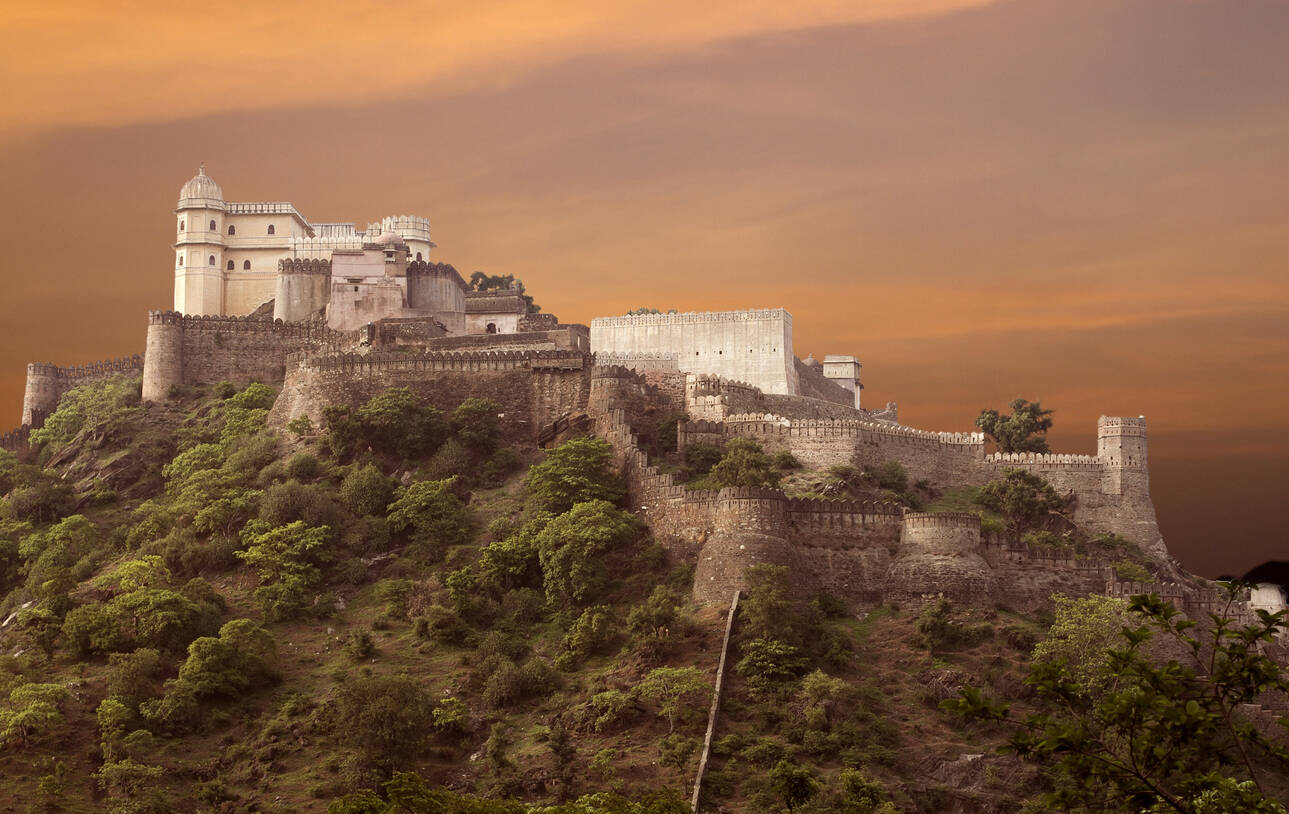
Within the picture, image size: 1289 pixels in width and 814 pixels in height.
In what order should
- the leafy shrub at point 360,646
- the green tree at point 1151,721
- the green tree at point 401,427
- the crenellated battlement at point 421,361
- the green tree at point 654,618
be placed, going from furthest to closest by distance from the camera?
the crenellated battlement at point 421,361 < the green tree at point 401,427 < the leafy shrub at point 360,646 < the green tree at point 654,618 < the green tree at point 1151,721

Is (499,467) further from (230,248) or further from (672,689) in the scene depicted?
(230,248)

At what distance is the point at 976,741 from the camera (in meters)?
52.3

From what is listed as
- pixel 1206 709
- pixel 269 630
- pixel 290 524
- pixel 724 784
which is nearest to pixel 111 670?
pixel 269 630

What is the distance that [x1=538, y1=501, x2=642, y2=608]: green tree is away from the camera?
5975 centimetres

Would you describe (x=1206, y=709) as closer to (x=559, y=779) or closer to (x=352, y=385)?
(x=559, y=779)

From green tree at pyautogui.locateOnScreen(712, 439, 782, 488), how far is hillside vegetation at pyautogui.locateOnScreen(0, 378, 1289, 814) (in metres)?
0.19

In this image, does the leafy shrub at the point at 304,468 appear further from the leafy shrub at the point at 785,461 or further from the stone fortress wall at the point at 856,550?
the leafy shrub at the point at 785,461

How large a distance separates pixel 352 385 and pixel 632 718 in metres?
28.4

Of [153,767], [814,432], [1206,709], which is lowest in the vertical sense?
[153,767]

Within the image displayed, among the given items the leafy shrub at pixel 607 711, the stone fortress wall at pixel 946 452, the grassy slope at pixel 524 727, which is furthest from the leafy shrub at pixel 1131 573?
the leafy shrub at pixel 607 711

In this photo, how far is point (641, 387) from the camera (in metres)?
73.9

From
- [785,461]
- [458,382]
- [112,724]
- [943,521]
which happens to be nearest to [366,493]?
[458,382]

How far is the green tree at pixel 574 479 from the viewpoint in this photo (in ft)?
212

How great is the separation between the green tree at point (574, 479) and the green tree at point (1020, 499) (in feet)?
53.7
